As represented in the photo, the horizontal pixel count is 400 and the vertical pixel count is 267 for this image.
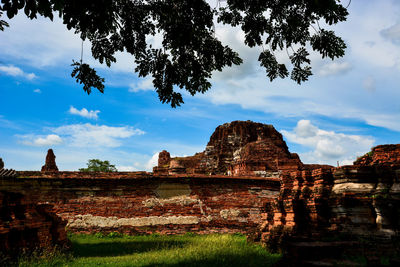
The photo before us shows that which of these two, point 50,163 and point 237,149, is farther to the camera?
point 237,149

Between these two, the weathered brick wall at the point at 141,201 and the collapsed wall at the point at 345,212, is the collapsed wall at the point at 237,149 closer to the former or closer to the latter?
the weathered brick wall at the point at 141,201

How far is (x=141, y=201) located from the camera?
36.6 ft

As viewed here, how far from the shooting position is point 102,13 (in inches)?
165

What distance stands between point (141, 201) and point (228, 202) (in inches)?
134

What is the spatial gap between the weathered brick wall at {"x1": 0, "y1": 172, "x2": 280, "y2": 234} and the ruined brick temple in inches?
1.4

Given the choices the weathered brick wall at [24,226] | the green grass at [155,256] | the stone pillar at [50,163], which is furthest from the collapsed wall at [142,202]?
the stone pillar at [50,163]

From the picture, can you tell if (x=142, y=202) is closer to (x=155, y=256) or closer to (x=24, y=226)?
(x=155, y=256)

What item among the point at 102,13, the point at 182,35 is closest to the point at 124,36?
the point at 182,35

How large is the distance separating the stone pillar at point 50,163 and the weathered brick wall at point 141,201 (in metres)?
14.1

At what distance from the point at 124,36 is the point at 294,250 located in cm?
515

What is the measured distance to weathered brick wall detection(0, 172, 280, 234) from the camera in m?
10.9

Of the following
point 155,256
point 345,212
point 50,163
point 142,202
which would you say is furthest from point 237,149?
point 345,212

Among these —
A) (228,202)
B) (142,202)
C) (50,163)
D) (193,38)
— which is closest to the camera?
(193,38)

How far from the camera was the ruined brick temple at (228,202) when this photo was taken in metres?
5.74
